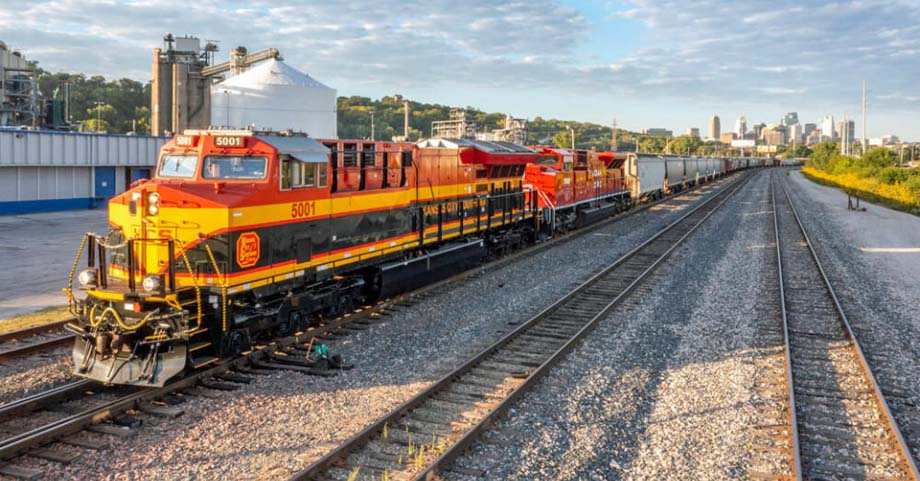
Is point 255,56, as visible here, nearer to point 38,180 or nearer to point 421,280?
point 38,180

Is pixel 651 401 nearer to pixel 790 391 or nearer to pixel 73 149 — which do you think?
pixel 790 391

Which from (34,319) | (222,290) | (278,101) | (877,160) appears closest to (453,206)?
(222,290)

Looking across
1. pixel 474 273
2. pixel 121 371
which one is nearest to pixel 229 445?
pixel 121 371

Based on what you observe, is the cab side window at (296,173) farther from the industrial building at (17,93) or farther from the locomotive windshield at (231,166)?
the industrial building at (17,93)

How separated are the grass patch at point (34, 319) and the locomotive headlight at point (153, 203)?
4.89 m

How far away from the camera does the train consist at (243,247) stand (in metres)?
9.39

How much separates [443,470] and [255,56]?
5741 centimetres

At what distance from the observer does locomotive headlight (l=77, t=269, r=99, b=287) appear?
9.42 meters

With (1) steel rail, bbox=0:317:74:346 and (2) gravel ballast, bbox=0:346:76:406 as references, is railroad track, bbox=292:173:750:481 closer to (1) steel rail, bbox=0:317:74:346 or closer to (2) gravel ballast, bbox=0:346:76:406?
(2) gravel ballast, bbox=0:346:76:406

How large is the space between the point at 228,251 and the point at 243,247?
12.5 inches

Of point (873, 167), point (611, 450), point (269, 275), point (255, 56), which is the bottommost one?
point (611, 450)

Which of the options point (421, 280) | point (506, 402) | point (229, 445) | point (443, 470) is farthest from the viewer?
point (421, 280)

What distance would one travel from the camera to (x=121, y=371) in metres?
9.12

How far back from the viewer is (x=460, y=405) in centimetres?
932
